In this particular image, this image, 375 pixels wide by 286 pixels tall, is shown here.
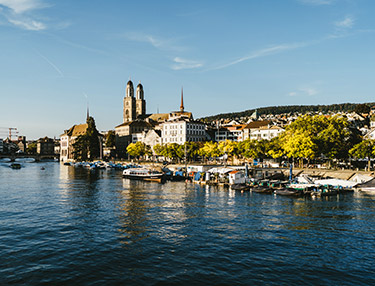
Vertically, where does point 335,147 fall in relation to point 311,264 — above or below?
above

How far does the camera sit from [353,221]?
39156mm

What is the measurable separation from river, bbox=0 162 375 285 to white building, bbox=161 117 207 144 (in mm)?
118061

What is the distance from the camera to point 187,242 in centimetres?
3108

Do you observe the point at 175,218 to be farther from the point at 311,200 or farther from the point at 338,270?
the point at 311,200

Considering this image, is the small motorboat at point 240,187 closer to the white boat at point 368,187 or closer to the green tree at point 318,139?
the white boat at point 368,187

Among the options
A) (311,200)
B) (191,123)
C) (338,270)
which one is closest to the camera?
(338,270)

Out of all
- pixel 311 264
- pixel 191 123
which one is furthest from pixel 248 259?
pixel 191 123

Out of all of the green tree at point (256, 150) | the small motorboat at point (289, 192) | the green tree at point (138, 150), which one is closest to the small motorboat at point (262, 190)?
the small motorboat at point (289, 192)

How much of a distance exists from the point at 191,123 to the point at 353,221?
136 metres

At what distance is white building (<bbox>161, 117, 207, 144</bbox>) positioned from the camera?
170 m

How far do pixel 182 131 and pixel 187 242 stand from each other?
460ft

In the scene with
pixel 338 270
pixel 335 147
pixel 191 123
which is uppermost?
pixel 191 123

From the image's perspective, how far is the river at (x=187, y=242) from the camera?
23.6 meters

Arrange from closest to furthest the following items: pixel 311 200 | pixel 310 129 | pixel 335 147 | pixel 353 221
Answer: pixel 353 221, pixel 311 200, pixel 335 147, pixel 310 129
